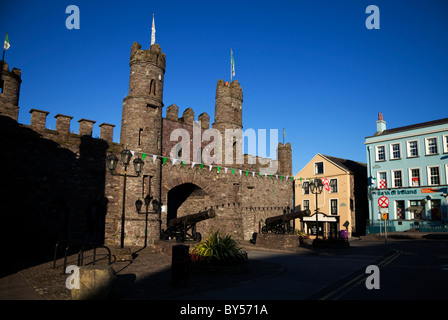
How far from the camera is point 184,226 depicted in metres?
15.8

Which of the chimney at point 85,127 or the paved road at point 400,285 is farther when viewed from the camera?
the chimney at point 85,127

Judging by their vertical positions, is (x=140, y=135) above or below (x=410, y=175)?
above

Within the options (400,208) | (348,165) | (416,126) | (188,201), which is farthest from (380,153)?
(188,201)

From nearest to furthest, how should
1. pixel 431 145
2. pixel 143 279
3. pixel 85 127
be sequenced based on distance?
pixel 143 279 < pixel 85 127 < pixel 431 145

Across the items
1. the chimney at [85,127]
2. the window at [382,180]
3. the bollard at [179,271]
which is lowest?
the bollard at [179,271]

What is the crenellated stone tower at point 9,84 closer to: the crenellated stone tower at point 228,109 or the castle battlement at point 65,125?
the castle battlement at point 65,125

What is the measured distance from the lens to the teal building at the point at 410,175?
26859 millimetres

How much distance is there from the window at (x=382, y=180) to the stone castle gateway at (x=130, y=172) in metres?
14.1

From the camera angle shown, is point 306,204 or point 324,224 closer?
point 324,224

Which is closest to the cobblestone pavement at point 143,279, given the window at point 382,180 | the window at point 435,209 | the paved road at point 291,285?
the paved road at point 291,285

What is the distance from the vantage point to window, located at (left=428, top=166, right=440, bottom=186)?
27322 millimetres

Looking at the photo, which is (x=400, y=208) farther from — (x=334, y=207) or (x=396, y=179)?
(x=334, y=207)

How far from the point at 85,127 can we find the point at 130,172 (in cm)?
347
